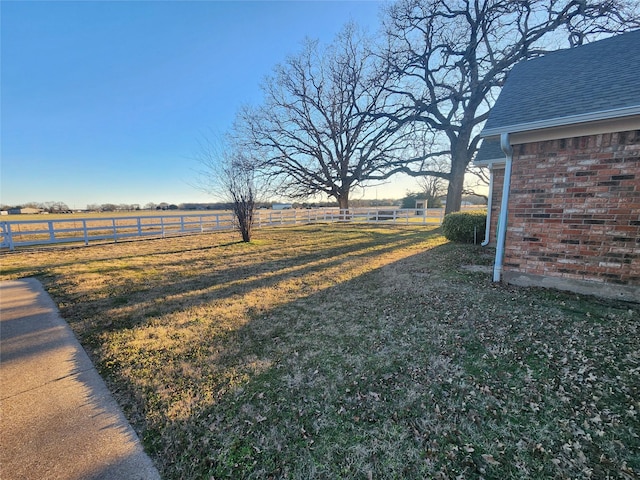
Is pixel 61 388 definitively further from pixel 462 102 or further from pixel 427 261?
pixel 462 102

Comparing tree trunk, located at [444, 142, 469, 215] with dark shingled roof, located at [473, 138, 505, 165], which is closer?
dark shingled roof, located at [473, 138, 505, 165]

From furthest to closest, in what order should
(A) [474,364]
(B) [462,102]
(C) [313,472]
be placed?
(B) [462,102], (A) [474,364], (C) [313,472]

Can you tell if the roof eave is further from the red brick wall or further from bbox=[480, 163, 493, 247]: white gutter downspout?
Answer: bbox=[480, 163, 493, 247]: white gutter downspout

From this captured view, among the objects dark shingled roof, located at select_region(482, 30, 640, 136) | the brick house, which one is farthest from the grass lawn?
dark shingled roof, located at select_region(482, 30, 640, 136)

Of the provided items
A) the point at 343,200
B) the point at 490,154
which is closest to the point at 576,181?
the point at 490,154

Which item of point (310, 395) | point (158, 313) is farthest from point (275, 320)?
point (158, 313)

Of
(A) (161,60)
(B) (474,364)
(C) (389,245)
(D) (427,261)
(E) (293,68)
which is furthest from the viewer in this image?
(E) (293,68)

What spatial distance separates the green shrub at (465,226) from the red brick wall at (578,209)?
183 inches

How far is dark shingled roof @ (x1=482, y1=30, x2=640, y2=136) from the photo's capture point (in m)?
3.82

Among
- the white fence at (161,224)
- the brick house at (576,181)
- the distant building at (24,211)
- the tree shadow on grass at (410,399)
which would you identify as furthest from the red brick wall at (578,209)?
the distant building at (24,211)

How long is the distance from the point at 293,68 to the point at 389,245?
1672 centimetres

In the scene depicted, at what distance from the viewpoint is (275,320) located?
3967 mm

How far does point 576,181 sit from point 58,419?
22.7 ft

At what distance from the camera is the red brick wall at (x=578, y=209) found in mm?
3857
